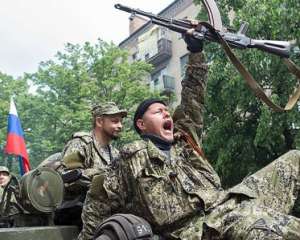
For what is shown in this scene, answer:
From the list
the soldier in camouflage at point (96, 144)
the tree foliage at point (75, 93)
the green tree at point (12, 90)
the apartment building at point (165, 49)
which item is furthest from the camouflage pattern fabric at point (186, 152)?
the apartment building at point (165, 49)

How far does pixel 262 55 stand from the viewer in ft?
36.6

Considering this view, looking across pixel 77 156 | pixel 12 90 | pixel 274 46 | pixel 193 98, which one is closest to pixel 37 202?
pixel 77 156

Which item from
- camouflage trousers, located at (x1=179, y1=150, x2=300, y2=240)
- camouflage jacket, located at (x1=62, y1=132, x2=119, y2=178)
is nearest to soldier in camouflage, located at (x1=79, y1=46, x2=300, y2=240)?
camouflage trousers, located at (x1=179, y1=150, x2=300, y2=240)

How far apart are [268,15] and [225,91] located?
5.81ft

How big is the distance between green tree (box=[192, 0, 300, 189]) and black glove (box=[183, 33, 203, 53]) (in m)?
7.17

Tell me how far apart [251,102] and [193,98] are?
8.14 metres

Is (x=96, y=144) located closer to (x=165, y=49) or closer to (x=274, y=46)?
(x=274, y=46)

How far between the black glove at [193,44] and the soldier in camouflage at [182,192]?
52 centimetres

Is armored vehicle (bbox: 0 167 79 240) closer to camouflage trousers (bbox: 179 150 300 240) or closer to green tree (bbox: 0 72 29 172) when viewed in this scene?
camouflage trousers (bbox: 179 150 300 240)

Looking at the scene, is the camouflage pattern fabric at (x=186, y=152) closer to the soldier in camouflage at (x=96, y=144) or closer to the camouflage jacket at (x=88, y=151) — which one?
the soldier in camouflage at (x=96, y=144)

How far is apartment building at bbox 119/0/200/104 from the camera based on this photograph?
1137 inches

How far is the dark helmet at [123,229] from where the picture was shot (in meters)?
2.65

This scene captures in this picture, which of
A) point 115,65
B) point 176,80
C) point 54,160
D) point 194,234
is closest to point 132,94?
point 115,65

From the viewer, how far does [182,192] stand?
3229 mm
